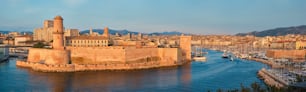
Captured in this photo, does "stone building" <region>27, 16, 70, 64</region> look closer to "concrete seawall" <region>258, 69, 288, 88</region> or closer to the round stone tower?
the round stone tower

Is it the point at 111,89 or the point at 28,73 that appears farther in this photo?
the point at 28,73

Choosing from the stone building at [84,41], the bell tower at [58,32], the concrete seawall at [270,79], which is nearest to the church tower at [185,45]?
the stone building at [84,41]

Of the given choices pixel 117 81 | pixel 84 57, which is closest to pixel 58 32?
pixel 84 57

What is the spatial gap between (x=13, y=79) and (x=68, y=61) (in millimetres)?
5021

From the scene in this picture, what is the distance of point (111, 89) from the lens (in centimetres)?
1474

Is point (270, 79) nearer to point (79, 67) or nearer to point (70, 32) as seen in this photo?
point (79, 67)

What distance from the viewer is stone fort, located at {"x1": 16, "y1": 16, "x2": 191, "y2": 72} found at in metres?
21.5

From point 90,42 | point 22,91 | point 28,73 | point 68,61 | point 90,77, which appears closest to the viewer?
point 22,91

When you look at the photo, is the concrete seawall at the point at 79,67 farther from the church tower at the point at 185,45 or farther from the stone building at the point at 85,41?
the church tower at the point at 185,45

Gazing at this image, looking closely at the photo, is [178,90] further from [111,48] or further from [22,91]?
[111,48]

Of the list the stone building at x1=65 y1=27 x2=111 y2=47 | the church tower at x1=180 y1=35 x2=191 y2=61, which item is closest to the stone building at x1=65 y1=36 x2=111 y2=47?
the stone building at x1=65 y1=27 x2=111 y2=47

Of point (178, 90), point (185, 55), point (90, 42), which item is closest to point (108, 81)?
point (178, 90)

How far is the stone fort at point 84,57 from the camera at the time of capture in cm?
2155

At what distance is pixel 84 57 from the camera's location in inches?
893
